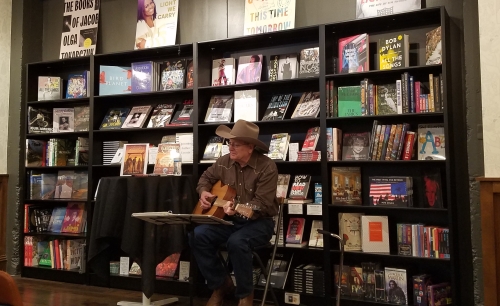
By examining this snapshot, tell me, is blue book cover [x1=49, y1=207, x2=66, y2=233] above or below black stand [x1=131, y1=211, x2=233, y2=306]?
below

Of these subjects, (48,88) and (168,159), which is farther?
(48,88)

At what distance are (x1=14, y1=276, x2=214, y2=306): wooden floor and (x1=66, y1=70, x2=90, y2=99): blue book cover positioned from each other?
2047 millimetres

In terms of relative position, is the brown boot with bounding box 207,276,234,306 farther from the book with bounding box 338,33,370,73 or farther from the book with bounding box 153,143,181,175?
the book with bounding box 338,33,370,73

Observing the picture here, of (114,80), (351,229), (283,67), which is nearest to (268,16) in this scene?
(283,67)

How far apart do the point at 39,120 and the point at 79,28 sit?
1.16 meters

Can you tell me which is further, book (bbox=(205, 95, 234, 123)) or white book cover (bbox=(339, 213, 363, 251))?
book (bbox=(205, 95, 234, 123))

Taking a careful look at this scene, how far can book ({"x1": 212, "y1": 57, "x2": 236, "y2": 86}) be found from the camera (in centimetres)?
439

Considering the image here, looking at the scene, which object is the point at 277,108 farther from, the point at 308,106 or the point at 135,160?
the point at 135,160

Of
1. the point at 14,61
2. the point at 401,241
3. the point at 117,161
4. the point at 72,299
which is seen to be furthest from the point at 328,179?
the point at 14,61

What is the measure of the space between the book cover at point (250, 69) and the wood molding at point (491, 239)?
2126 mm

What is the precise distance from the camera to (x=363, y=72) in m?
3.77

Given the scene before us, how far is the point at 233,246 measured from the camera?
10.7ft

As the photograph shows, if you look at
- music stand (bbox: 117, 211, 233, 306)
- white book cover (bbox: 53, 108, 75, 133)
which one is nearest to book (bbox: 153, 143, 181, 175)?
music stand (bbox: 117, 211, 233, 306)

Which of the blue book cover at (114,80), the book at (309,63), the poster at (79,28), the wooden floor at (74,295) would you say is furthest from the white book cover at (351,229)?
the poster at (79,28)
